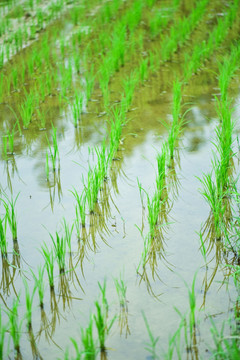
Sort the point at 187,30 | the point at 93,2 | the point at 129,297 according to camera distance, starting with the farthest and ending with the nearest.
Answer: the point at 93,2 → the point at 187,30 → the point at 129,297

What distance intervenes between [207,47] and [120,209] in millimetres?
3305

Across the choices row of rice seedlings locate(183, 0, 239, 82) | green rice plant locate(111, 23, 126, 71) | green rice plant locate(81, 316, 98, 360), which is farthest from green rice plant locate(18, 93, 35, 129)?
green rice plant locate(81, 316, 98, 360)

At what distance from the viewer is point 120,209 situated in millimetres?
2967

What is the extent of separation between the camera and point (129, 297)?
7.29 feet

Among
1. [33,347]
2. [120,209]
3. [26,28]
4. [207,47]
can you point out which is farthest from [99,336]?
[26,28]

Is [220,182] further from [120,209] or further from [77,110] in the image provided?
[77,110]

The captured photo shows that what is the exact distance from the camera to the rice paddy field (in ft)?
6.63

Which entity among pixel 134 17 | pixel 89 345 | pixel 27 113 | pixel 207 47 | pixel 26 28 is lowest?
pixel 89 345

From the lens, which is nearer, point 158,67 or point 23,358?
point 23,358

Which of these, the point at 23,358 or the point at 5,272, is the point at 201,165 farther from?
the point at 23,358

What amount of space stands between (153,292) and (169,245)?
40 centimetres

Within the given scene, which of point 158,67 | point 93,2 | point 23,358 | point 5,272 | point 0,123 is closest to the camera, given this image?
point 23,358

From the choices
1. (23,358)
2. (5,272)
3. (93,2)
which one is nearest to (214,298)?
(23,358)

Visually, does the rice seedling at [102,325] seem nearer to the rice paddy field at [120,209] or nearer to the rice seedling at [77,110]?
the rice paddy field at [120,209]
